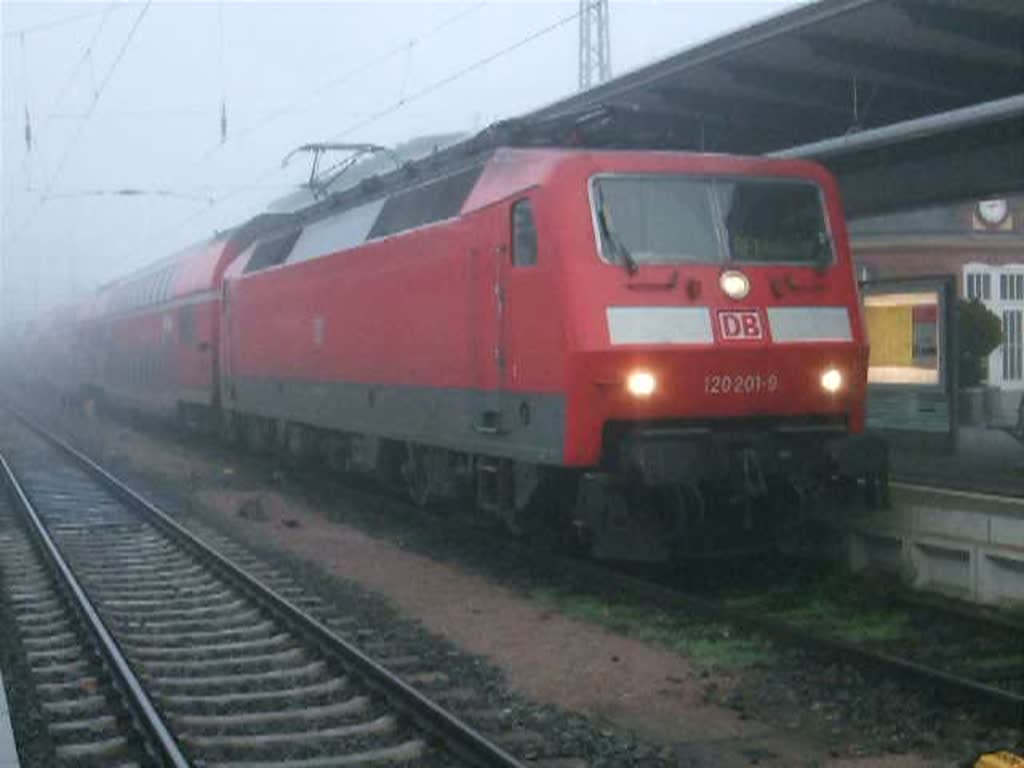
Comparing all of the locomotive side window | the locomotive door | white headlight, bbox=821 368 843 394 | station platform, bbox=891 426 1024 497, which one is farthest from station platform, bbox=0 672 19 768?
the locomotive side window

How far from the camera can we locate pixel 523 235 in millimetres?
10570

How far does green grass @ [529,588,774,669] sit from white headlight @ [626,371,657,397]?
1575 mm

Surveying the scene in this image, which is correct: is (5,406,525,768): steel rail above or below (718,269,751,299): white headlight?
below

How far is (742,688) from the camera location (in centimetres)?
799

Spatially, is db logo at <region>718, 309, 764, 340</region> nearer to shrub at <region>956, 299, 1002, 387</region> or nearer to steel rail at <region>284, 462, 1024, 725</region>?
steel rail at <region>284, 462, 1024, 725</region>

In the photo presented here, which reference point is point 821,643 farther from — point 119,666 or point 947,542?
point 119,666

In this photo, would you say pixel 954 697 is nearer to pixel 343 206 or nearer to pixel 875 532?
pixel 875 532

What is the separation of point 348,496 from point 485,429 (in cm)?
650

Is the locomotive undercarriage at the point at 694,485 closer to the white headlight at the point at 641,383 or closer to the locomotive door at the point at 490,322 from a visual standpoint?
the white headlight at the point at 641,383

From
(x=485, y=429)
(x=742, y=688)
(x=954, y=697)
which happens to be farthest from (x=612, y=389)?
(x=954, y=697)

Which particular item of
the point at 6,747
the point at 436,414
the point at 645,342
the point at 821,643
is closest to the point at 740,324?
the point at 645,342

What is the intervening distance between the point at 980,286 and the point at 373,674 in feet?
78.7

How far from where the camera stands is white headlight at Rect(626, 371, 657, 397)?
386 inches

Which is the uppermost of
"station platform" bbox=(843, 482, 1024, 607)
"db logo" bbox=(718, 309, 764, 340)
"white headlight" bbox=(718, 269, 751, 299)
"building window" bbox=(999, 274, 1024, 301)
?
"building window" bbox=(999, 274, 1024, 301)
